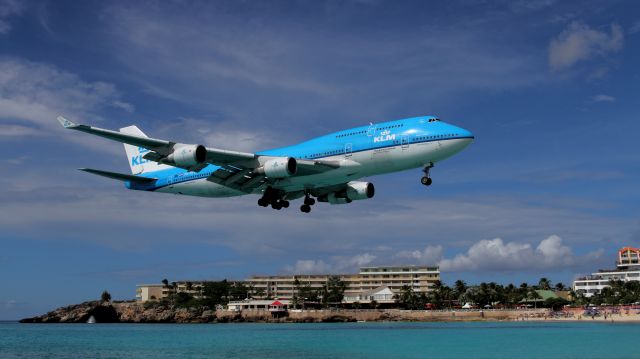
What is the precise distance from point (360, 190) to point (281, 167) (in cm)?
1217

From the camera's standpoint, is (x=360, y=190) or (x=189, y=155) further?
(x=360, y=190)

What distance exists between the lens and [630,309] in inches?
7461

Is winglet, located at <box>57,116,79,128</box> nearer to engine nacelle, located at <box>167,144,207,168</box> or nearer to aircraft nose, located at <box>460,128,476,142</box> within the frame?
engine nacelle, located at <box>167,144,207,168</box>

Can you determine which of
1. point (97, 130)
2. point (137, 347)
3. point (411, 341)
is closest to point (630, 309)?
point (411, 341)

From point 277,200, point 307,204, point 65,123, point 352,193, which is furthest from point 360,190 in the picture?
point 65,123

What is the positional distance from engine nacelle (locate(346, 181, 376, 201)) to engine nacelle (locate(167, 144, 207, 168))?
16.2m

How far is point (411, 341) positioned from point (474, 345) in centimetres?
1396

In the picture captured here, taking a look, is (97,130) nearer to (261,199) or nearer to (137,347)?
(261,199)

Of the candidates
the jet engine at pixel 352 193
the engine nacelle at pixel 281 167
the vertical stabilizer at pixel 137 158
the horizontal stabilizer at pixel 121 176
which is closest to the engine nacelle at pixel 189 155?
the engine nacelle at pixel 281 167

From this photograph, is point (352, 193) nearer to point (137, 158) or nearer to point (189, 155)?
point (189, 155)

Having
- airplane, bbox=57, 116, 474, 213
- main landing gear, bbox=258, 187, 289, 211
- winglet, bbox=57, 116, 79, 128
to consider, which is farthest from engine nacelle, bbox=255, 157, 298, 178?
winglet, bbox=57, 116, 79, 128

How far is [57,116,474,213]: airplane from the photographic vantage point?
4950 centimetres

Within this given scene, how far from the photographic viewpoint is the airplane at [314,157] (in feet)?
162

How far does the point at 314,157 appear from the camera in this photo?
178 feet
